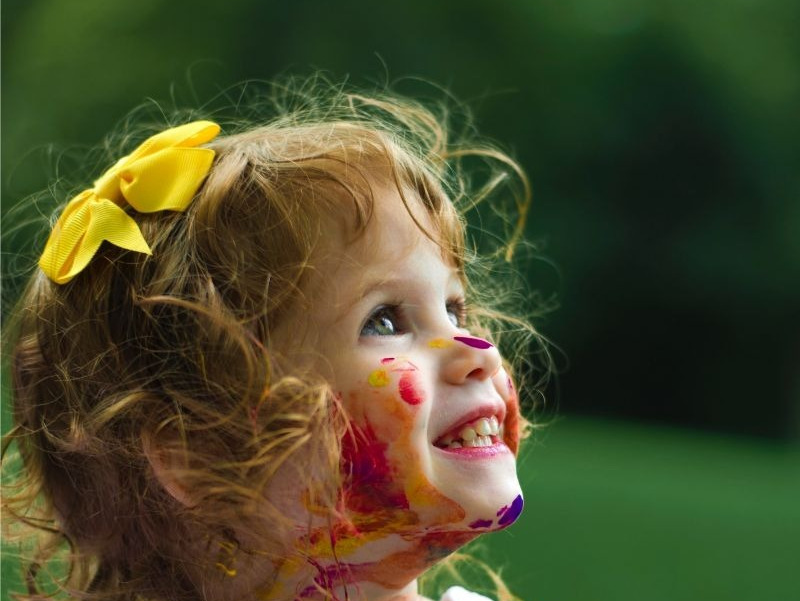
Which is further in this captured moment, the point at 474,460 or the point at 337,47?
the point at 337,47

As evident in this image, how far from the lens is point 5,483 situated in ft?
6.62

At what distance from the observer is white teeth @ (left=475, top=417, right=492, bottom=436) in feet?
5.25

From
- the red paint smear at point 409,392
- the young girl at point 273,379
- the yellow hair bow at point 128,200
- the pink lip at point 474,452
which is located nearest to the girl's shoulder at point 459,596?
the young girl at point 273,379

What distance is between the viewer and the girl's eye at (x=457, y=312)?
69.6 inches

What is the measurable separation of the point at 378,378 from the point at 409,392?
0.15 feet

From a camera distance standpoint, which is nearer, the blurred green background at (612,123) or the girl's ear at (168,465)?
the girl's ear at (168,465)

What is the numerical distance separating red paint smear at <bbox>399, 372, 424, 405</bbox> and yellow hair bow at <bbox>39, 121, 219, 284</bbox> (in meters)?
0.41

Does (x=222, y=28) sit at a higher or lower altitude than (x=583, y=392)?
higher

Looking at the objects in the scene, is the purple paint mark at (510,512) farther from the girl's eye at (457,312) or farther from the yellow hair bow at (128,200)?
the yellow hair bow at (128,200)

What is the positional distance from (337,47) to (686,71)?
2091 millimetres

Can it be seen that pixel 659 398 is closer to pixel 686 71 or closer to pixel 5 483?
pixel 686 71

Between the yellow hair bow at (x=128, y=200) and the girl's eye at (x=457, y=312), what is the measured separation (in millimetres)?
423

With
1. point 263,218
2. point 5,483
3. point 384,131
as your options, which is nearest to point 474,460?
point 263,218

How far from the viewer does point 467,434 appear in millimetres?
1588
